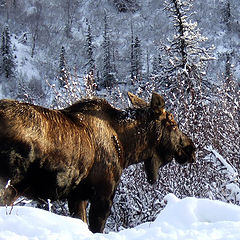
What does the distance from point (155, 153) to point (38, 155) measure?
1887 millimetres

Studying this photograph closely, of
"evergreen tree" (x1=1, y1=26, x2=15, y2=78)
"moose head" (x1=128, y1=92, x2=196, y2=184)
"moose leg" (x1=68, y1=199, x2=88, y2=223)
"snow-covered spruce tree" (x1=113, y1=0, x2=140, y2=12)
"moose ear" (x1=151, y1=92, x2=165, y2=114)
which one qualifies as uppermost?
"snow-covered spruce tree" (x1=113, y1=0, x2=140, y2=12)

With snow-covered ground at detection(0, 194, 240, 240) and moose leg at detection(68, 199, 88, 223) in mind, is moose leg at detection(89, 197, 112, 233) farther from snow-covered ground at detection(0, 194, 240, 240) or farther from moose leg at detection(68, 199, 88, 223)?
snow-covered ground at detection(0, 194, 240, 240)

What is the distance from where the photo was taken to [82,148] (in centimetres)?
323

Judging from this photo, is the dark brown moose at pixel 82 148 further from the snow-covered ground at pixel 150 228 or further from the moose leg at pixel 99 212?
the snow-covered ground at pixel 150 228

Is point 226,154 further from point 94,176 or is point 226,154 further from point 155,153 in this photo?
point 94,176

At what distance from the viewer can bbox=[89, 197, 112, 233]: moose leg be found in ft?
11.1

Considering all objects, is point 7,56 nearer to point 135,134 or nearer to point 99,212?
point 135,134

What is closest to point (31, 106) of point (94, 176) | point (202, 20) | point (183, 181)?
point (94, 176)

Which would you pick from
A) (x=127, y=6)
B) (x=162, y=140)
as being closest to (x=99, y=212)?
(x=162, y=140)

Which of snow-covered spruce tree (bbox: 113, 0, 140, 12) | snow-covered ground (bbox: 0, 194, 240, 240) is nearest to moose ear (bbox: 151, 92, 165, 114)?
snow-covered ground (bbox: 0, 194, 240, 240)

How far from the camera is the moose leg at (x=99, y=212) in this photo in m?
3.37

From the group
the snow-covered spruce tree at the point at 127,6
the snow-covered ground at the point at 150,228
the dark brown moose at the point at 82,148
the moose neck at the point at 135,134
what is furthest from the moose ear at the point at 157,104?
the snow-covered spruce tree at the point at 127,6

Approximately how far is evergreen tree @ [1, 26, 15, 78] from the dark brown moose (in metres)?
51.2

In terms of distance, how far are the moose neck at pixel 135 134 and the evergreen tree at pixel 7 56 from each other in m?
51.1
